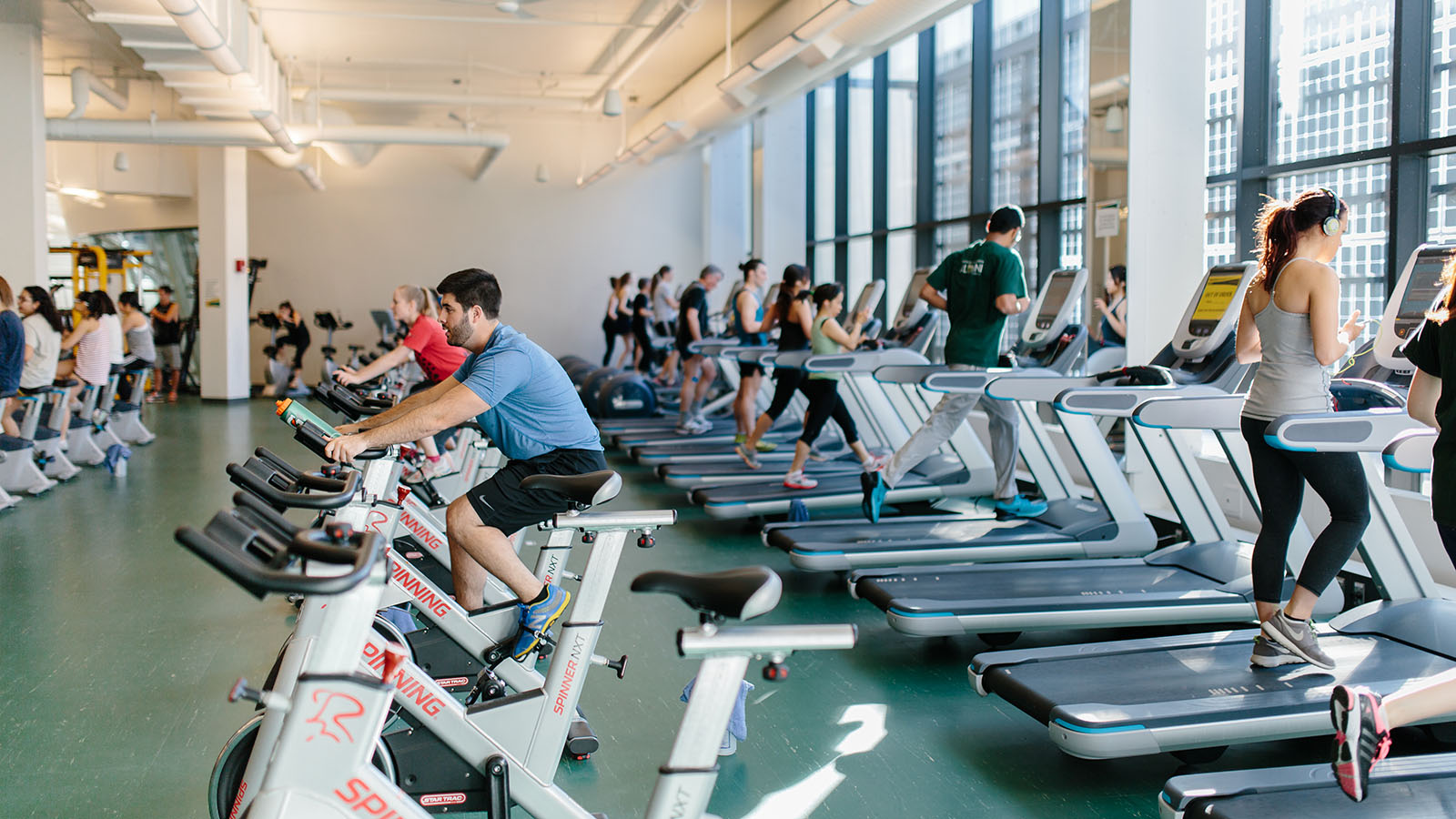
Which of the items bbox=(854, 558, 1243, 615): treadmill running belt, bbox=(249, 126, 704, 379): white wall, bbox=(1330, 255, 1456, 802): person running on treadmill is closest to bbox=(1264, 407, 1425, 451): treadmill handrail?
bbox=(1330, 255, 1456, 802): person running on treadmill

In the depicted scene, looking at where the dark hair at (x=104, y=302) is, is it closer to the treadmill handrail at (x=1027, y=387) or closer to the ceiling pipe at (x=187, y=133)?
the ceiling pipe at (x=187, y=133)

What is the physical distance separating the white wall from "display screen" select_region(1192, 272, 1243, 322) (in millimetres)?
11641

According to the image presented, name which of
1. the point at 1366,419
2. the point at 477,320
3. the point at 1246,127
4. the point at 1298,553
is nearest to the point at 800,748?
the point at 477,320

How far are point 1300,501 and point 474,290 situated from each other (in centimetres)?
224

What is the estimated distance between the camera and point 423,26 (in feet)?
35.2

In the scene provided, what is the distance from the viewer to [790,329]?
6625mm

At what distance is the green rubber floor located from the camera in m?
2.71

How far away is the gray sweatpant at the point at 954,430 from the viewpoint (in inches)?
204

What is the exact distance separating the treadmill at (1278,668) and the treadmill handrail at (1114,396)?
48 cm

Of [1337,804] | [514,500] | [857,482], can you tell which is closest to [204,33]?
[857,482]

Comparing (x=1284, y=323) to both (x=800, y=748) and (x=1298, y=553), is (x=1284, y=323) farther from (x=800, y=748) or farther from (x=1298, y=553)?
(x=800, y=748)

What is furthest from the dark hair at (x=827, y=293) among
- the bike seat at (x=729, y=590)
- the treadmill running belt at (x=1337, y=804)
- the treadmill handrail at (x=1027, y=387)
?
the bike seat at (x=729, y=590)

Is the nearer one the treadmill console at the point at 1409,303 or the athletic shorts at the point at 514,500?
the athletic shorts at the point at 514,500

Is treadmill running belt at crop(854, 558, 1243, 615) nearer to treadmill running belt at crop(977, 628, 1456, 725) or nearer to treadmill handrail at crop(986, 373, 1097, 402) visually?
treadmill running belt at crop(977, 628, 1456, 725)
